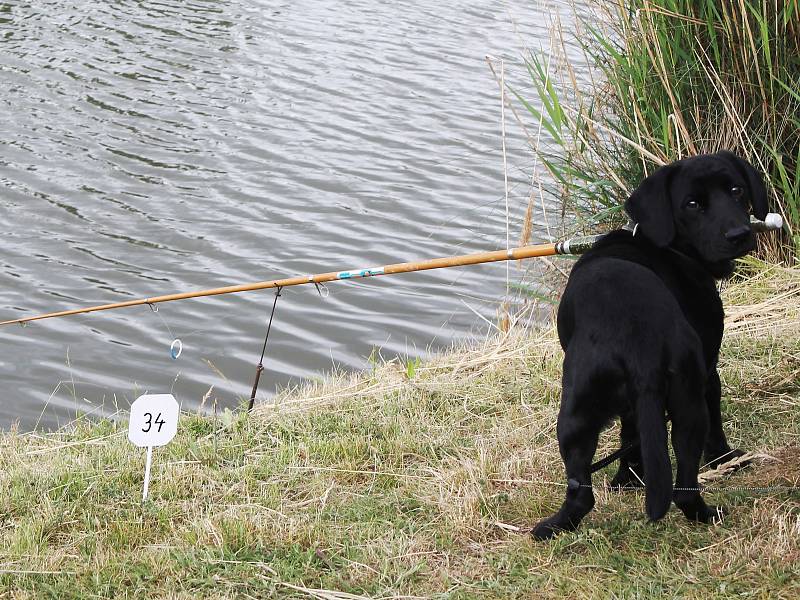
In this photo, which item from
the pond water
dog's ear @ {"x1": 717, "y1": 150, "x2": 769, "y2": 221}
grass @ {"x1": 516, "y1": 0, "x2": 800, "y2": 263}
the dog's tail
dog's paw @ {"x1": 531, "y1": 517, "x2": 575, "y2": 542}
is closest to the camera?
the dog's tail

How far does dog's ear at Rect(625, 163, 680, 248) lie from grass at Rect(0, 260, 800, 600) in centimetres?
88

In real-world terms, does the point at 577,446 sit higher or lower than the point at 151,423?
higher

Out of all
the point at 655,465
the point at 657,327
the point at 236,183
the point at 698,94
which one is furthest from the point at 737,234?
the point at 236,183

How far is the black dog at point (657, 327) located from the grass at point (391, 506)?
200 mm

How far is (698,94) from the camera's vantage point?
584 cm

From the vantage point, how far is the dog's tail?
2.97m

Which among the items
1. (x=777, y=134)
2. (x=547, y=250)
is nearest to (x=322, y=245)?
(x=777, y=134)

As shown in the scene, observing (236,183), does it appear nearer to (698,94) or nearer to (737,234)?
(698,94)

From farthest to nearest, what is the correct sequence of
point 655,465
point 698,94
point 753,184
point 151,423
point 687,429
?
point 698,94
point 151,423
point 753,184
point 687,429
point 655,465

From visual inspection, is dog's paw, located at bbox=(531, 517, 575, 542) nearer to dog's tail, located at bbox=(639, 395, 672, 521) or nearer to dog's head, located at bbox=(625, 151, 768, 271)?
dog's tail, located at bbox=(639, 395, 672, 521)

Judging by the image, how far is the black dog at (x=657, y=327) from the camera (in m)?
3.05

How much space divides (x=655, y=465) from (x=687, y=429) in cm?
22

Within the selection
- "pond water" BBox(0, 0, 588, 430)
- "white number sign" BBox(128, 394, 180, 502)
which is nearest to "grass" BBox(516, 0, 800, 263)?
"pond water" BBox(0, 0, 588, 430)

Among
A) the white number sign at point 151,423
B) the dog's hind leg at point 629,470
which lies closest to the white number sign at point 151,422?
the white number sign at point 151,423
